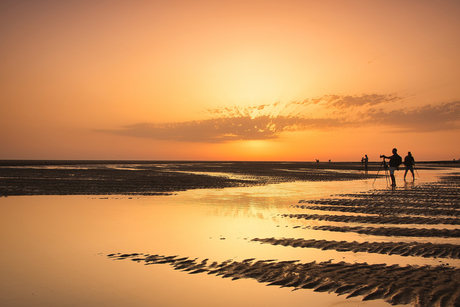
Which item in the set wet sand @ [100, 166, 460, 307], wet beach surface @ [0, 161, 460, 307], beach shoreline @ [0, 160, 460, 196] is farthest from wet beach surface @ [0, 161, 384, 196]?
wet sand @ [100, 166, 460, 307]

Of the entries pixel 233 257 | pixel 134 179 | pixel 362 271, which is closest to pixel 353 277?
pixel 362 271

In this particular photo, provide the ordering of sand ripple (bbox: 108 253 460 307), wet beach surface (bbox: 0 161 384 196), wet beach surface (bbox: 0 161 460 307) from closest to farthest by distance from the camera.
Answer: sand ripple (bbox: 108 253 460 307)
wet beach surface (bbox: 0 161 460 307)
wet beach surface (bbox: 0 161 384 196)

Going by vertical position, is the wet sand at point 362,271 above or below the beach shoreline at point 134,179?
below

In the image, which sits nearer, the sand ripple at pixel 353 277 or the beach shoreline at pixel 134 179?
the sand ripple at pixel 353 277

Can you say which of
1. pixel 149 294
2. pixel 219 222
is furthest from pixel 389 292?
pixel 219 222

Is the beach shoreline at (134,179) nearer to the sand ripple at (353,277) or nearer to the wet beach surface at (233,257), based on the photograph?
the wet beach surface at (233,257)

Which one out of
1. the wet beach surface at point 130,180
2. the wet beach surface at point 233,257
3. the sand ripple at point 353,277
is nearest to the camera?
the sand ripple at point 353,277

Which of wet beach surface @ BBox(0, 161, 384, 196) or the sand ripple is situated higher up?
wet beach surface @ BBox(0, 161, 384, 196)

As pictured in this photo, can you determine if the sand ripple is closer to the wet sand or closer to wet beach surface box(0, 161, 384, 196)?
the wet sand

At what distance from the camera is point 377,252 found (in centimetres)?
713

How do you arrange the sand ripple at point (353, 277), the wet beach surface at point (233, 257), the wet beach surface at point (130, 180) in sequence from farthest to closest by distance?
the wet beach surface at point (130, 180) → the wet beach surface at point (233, 257) → the sand ripple at point (353, 277)

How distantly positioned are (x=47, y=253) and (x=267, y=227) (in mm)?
6096

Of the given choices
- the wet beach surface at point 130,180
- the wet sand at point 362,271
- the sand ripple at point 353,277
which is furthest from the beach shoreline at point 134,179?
the sand ripple at point 353,277

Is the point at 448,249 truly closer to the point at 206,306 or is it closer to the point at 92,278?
the point at 206,306
